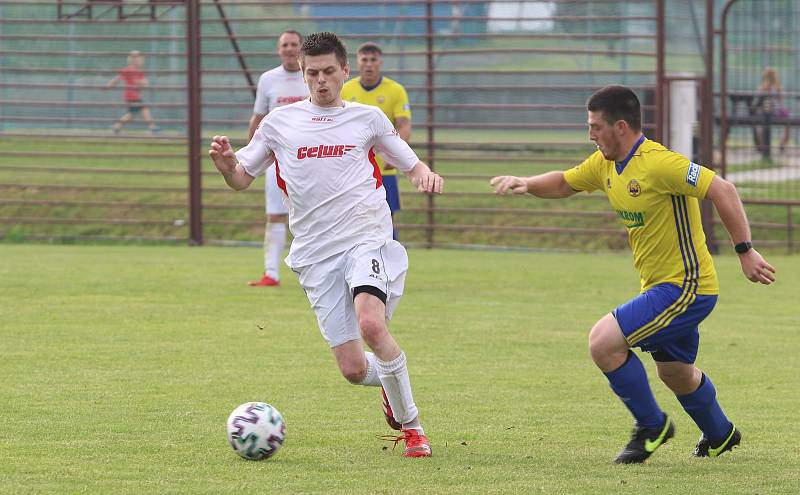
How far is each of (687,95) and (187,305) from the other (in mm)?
8895

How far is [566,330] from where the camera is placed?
10805mm

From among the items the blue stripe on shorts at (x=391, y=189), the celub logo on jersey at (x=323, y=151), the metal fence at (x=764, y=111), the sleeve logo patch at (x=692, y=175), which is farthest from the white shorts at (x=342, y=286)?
the metal fence at (x=764, y=111)

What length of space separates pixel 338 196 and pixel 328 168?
0.16 meters

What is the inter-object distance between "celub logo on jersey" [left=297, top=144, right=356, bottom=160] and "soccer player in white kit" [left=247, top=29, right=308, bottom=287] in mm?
5736

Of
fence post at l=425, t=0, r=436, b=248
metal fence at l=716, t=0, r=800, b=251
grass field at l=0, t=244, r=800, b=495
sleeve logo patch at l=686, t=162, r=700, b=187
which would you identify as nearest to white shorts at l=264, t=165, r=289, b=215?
grass field at l=0, t=244, r=800, b=495

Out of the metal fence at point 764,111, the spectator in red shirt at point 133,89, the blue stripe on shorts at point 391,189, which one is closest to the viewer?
the blue stripe on shorts at point 391,189

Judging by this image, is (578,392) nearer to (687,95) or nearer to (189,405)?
(189,405)

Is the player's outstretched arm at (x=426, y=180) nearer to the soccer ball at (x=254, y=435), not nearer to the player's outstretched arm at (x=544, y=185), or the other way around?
the player's outstretched arm at (x=544, y=185)

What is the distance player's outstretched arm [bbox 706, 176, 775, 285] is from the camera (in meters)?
6.00

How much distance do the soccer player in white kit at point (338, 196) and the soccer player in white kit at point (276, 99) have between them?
18.5 ft

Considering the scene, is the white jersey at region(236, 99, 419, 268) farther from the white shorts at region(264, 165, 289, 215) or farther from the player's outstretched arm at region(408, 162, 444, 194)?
the white shorts at region(264, 165, 289, 215)

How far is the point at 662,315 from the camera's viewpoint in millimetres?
6152

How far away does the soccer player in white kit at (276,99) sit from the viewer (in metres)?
12.8

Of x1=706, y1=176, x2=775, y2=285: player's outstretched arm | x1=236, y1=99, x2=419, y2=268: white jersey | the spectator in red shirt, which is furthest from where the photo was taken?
the spectator in red shirt
